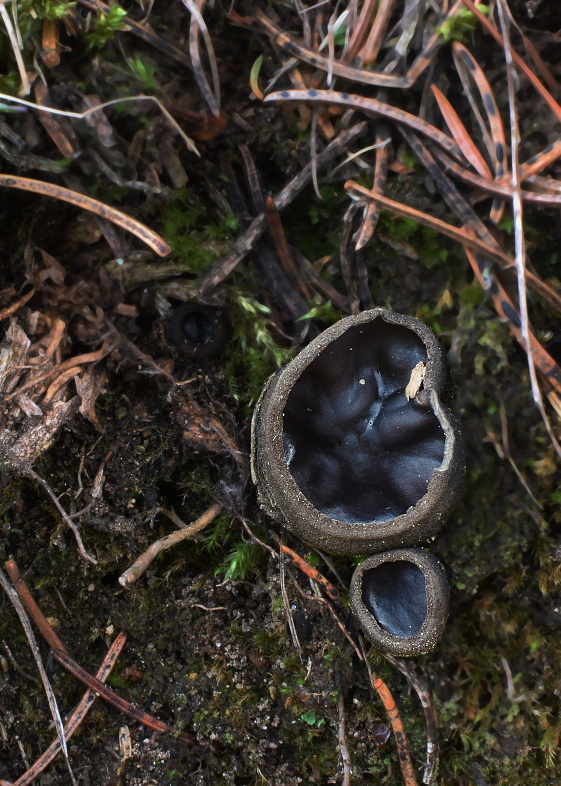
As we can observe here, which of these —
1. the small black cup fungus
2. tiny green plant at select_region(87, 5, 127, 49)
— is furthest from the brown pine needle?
tiny green plant at select_region(87, 5, 127, 49)

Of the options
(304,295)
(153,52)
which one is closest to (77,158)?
(153,52)

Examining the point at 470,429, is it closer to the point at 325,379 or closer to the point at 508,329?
the point at 508,329

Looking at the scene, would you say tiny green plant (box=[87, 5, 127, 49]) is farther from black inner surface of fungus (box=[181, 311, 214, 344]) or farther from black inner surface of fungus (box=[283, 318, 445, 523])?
black inner surface of fungus (box=[283, 318, 445, 523])

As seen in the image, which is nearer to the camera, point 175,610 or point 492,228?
point 492,228

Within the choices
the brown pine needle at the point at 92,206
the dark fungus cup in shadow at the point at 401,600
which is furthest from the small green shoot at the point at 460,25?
the dark fungus cup in shadow at the point at 401,600

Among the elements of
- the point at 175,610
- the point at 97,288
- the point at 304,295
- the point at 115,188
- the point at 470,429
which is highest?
the point at 115,188

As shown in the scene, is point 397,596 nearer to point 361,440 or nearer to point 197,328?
point 361,440

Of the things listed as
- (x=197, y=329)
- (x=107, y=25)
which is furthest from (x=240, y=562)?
(x=107, y=25)
